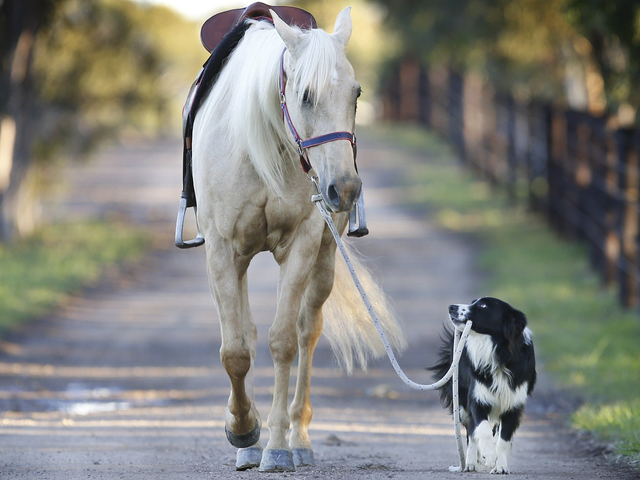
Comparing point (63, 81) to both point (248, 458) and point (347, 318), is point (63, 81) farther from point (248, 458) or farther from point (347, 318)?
point (248, 458)

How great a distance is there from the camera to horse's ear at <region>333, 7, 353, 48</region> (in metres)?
4.47

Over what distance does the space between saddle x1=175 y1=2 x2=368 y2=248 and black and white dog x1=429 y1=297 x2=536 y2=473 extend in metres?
0.84

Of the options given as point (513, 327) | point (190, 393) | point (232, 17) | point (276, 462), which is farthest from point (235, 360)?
point (190, 393)

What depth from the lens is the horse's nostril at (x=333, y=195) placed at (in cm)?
397

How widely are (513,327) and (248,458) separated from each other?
5.05 ft

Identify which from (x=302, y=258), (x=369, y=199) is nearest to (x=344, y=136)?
(x=302, y=258)

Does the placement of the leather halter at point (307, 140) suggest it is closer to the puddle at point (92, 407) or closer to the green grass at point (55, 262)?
the puddle at point (92, 407)

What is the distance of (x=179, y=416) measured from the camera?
6480 millimetres

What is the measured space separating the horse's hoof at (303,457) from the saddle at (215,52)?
1.23 metres

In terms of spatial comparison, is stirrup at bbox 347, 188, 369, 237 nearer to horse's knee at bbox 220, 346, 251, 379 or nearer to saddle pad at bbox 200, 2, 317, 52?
horse's knee at bbox 220, 346, 251, 379

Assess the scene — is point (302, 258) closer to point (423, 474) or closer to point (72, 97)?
point (423, 474)

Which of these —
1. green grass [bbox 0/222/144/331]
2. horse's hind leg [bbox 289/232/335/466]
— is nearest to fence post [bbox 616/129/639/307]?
horse's hind leg [bbox 289/232/335/466]

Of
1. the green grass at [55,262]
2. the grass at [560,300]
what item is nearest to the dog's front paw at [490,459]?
the grass at [560,300]

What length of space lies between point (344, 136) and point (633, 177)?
21.8 ft
